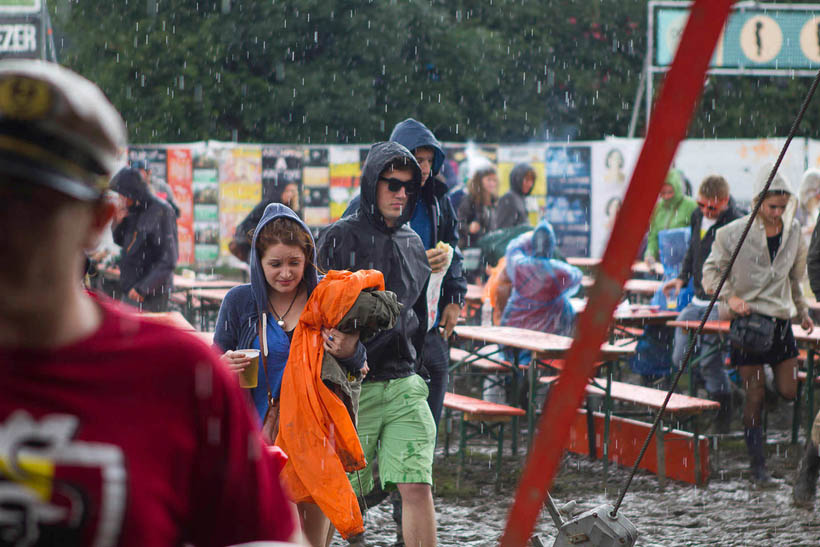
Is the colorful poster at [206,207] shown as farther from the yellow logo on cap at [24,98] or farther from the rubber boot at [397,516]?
the yellow logo on cap at [24,98]

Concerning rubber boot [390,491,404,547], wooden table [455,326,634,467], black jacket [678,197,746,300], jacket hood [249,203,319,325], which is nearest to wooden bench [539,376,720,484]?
wooden table [455,326,634,467]

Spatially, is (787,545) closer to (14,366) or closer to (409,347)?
(409,347)

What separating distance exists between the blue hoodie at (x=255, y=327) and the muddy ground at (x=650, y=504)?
83.9 inches

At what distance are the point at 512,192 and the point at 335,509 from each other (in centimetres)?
860

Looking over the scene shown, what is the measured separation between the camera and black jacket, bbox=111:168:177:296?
9.23 m

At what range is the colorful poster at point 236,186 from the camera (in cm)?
2016

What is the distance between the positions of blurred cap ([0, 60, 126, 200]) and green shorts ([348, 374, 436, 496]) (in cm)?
376

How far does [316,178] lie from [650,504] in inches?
541

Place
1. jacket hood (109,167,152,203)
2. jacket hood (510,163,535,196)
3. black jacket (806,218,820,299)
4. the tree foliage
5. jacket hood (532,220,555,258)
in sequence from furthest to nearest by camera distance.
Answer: the tree foliage → jacket hood (510,163,535,196) → jacket hood (109,167,152,203) → jacket hood (532,220,555,258) → black jacket (806,218,820,299)

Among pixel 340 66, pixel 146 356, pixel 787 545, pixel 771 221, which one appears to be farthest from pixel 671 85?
pixel 340 66

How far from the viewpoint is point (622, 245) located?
124cm

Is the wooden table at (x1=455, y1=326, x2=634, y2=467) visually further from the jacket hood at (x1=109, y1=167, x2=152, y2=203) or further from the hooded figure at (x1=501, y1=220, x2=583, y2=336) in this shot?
the jacket hood at (x1=109, y1=167, x2=152, y2=203)

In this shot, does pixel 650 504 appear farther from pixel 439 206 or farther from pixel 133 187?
pixel 133 187

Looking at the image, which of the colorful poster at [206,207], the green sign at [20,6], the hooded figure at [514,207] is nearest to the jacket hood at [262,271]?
the hooded figure at [514,207]
